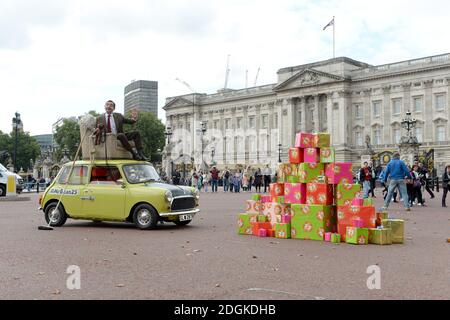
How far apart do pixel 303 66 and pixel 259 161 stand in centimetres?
1858

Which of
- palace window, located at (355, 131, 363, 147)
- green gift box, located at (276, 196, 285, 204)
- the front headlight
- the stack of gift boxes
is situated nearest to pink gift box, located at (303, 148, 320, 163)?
the stack of gift boxes

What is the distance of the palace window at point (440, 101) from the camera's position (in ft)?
244

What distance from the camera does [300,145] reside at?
10.9m

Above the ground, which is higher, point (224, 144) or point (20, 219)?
point (224, 144)

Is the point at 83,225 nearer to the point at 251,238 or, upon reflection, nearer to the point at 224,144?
the point at 251,238

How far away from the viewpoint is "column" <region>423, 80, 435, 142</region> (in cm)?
7512

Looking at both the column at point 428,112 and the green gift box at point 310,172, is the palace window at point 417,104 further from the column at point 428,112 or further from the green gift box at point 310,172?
the green gift box at point 310,172

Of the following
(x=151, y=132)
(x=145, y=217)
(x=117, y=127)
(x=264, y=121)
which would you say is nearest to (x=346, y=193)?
(x=145, y=217)

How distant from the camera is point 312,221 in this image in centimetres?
1049

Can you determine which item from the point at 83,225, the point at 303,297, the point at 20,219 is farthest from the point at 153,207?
the point at 303,297

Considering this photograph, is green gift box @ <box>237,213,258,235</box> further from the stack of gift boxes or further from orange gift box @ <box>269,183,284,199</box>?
orange gift box @ <box>269,183,284,199</box>

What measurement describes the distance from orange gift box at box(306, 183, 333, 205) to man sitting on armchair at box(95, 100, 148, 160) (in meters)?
4.74

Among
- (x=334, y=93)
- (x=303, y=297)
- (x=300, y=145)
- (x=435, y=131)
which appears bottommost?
(x=303, y=297)

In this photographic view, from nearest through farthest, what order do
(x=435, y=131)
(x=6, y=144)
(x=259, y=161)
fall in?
(x=435, y=131) < (x=259, y=161) < (x=6, y=144)
